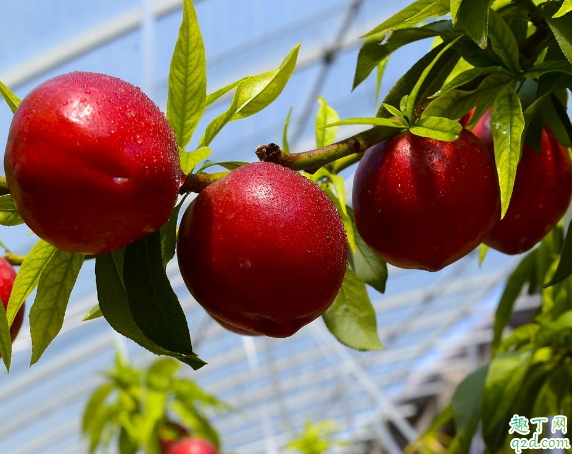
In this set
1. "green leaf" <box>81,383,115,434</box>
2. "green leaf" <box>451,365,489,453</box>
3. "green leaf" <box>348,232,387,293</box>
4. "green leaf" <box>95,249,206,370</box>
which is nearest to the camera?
"green leaf" <box>95,249,206,370</box>

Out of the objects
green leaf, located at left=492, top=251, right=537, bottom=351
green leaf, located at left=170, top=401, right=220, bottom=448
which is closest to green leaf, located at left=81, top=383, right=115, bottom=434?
green leaf, located at left=170, top=401, right=220, bottom=448

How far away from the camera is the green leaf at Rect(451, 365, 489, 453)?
99cm

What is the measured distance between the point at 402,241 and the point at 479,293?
8906 mm

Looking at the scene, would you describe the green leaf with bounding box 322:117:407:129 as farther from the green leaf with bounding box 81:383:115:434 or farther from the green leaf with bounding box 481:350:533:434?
the green leaf with bounding box 81:383:115:434

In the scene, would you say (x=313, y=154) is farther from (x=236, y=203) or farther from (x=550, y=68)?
(x=550, y=68)

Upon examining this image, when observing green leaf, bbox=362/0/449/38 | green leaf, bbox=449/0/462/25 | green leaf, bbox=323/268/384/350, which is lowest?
green leaf, bbox=323/268/384/350

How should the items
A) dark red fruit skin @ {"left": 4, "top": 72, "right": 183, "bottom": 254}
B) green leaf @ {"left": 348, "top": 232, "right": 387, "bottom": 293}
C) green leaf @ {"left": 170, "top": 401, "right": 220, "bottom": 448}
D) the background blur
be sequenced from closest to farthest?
dark red fruit skin @ {"left": 4, "top": 72, "right": 183, "bottom": 254} < green leaf @ {"left": 348, "top": 232, "right": 387, "bottom": 293} < green leaf @ {"left": 170, "top": 401, "right": 220, "bottom": 448} < the background blur

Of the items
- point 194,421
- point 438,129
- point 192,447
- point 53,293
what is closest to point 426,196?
point 438,129

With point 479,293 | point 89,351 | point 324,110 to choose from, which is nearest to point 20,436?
point 89,351

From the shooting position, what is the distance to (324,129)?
803mm

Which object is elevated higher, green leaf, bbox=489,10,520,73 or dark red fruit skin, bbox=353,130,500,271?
green leaf, bbox=489,10,520,73

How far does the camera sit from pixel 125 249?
0.57m

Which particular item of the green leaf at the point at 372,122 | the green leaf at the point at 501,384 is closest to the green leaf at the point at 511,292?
the green leaf at the point at 501,384

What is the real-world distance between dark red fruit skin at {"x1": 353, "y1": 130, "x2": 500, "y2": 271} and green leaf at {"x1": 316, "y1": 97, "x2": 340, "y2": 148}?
14cm
